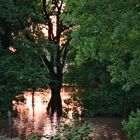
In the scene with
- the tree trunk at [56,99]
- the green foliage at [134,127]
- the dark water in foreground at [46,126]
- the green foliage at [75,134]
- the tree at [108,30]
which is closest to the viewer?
the green foliage at [75,134]

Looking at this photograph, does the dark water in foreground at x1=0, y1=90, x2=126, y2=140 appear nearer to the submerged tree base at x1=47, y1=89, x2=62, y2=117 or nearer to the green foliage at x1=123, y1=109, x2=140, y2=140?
the submerged tree base at x1=47, y1=89, x2=62, y2=117

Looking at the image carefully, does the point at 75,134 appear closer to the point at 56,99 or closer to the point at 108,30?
the point at 108,30

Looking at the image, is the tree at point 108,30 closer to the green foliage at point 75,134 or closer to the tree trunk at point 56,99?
the green foliage at point 75,134

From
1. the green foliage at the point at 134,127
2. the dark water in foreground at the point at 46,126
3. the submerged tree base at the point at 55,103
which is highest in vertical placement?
the submerged tree base at the point at 55,103

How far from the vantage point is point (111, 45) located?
45.5 feet

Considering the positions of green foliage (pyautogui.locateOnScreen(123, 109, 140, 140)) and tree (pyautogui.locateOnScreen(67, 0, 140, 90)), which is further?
green foliage (pyautogui.locateOnScreen(123, 109, 140, 140))

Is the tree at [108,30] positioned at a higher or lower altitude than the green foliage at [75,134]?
higher

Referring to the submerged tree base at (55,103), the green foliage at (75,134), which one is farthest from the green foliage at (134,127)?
the submerged tree base at (55,103)

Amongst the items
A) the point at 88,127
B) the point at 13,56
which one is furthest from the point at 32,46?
the point at 88,127

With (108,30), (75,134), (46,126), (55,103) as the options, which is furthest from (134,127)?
(55,103)

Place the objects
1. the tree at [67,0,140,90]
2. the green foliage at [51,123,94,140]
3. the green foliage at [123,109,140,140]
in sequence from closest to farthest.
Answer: the green foliage at [51,123,94,140], the tree at [67,0,140,90], the green foliage at [123,109,140,140]

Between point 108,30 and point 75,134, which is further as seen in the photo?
point 108,30

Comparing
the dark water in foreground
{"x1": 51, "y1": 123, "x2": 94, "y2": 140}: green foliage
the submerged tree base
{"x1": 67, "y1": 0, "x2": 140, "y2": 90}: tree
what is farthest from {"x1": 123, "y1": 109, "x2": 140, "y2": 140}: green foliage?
the submerged tree base

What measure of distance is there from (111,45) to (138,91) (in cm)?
1992
